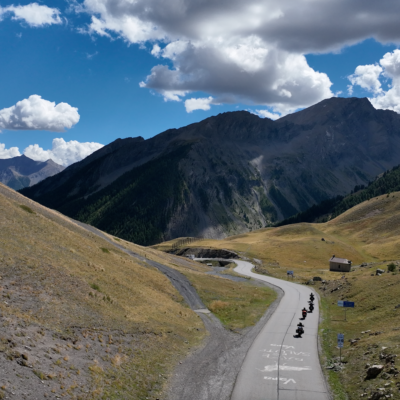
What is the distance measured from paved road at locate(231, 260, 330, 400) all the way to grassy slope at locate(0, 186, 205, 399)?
225 inches

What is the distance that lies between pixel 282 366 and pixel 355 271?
6268 cm

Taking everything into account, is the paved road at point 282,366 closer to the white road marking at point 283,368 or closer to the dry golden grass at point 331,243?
the white road marking at point 283,368

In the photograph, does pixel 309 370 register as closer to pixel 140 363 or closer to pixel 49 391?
pixel 140 363

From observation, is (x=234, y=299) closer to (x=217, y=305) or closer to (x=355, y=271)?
(x=217, y=305)

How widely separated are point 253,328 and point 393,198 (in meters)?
160

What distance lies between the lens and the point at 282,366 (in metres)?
28.0

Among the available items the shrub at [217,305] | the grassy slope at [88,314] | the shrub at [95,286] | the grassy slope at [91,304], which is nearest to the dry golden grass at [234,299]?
the shrub at [217,305]

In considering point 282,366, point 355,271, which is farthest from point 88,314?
point 355,271

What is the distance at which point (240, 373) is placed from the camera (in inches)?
1054

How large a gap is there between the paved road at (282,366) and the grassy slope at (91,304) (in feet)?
18.8

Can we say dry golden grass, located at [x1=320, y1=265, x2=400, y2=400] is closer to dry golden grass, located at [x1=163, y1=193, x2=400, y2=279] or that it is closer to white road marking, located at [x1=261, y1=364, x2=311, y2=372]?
white road marking, located at [x1=261, y1=364, x2=311, y2=372]

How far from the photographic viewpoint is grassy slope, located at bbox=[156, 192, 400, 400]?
27094mm

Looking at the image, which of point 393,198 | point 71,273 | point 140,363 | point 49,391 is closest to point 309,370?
point 140,363

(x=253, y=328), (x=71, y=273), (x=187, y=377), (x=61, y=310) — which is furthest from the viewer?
(x=253, y=328)
